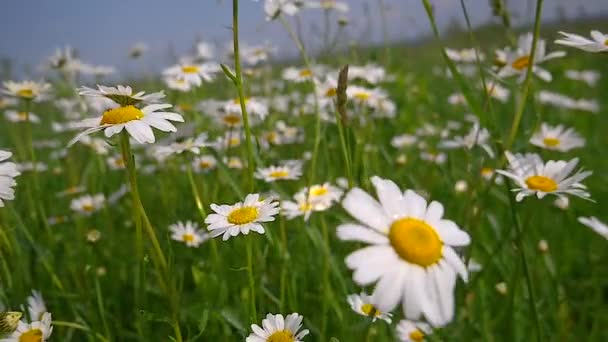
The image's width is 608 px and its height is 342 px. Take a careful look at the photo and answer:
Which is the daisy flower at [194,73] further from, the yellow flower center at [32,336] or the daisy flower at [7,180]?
the yellow flower center at [32,336]

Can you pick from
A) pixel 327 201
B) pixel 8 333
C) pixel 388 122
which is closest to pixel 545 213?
pixel 388 122

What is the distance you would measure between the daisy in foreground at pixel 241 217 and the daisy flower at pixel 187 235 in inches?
22.9

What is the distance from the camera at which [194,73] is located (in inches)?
72.2

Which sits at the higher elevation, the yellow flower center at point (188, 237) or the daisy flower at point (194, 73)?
the daisy flower at point (194, 73)

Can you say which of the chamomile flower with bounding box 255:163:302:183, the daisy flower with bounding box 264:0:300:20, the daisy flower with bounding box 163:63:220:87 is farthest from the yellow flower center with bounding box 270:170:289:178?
the daisy flower with bounding box 264:0:300:20

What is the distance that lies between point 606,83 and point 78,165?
5.72 metres

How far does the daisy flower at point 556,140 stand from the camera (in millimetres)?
1576

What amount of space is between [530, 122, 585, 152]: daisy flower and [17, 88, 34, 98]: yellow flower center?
1662 mm

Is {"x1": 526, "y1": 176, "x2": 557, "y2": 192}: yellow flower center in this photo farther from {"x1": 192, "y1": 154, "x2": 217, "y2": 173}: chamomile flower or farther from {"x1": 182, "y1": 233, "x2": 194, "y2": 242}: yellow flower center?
{"x1": 192, "y1": 154, "x2": 217, "y2": 173}: chamomile flower

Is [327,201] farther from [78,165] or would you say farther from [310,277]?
[78,165]

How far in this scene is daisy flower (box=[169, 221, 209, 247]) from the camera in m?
1.62

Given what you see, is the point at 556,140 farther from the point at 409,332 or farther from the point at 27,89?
the point at 27,89

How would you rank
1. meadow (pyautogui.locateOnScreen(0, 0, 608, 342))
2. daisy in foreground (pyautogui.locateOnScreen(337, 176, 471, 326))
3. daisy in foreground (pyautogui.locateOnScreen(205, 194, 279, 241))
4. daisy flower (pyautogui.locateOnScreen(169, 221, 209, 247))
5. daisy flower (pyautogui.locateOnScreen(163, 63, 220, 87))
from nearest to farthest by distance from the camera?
daisy in foreground (pyautogui.locateOnScreen(337, 176, 471, 326)), meadow (pyautogui.locateOnScreen(0, 0, 608, 342)), daisy in foreground (pyautogui.locateOnScreen(205, 194, 279, 241)), daisy flower (pyautogui.locateOnScreen(169, 221, 209, 247)), daisy flower (pyautogui.locateOnScreen(163, 63, 220, 87))

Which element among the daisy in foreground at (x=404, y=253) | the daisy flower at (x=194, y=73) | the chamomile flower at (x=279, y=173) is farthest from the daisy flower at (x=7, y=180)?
the daisy flower at (x=194, y=73)
